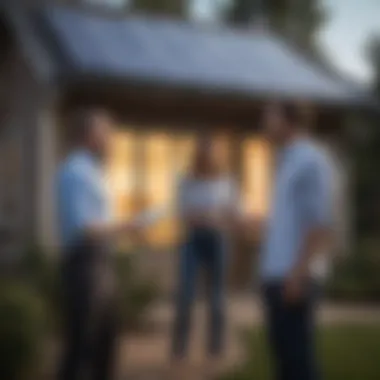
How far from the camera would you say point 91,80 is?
15.9ft

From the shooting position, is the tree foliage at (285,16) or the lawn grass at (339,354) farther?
the tree foliage at (285,16)

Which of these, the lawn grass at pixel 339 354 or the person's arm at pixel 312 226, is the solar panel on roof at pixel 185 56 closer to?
the lawn grass at pixel 339 354

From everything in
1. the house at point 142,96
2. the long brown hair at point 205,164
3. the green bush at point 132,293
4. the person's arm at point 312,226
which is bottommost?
the green bush at point 132,293

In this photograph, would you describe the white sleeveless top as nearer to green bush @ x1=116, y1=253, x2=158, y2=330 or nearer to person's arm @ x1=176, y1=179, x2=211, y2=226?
person's arm @ x1=176, y1=179, x2=211, y2=226

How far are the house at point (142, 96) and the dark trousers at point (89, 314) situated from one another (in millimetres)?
1345

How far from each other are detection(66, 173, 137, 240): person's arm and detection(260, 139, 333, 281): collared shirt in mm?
487

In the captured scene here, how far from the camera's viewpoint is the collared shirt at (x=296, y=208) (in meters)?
2.42

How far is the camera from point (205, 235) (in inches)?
146

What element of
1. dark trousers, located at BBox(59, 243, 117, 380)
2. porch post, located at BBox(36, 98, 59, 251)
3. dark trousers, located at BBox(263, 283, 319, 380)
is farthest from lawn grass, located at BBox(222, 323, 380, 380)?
porch post, located at BBox(36, 98, 59, 251)

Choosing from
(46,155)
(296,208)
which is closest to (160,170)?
(46,155)

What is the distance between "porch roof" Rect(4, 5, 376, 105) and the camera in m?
4.20

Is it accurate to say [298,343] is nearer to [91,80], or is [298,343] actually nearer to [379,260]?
[379,260]

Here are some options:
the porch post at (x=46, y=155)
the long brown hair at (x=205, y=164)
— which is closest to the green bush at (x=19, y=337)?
the long brown hair at (x=205, y=164)

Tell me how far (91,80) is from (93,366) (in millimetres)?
2077
